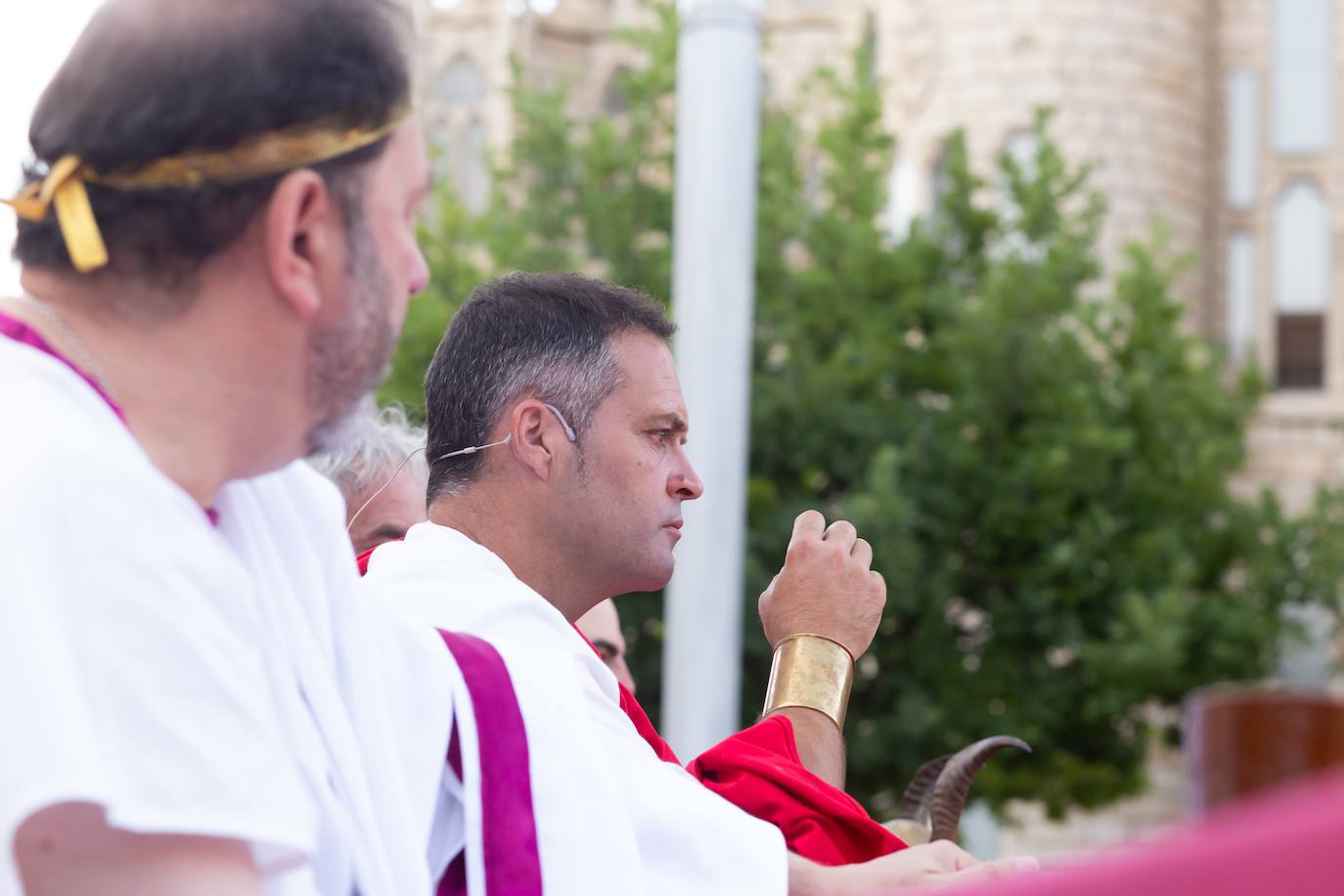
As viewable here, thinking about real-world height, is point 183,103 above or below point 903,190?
below

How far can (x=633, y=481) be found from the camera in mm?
2279

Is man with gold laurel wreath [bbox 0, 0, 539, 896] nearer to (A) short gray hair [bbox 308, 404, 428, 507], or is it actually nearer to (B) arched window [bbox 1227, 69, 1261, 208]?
(A) short gray hair [bbox 308, 404, 428, 507]

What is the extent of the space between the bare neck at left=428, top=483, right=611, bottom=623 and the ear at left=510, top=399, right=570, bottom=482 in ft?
0.17

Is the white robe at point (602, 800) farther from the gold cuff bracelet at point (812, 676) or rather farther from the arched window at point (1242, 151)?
the arched window at point (1242, 151)

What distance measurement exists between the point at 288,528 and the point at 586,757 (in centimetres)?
38

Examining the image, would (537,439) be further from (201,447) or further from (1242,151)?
(1242,151)

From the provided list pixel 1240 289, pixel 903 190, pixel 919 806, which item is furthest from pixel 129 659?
pixel 1240 289

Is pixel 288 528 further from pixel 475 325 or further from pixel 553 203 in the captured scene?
pixel 553 203

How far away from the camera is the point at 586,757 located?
5.15 ft

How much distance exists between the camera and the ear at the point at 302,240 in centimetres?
115

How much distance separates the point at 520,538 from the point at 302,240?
111 centimetres

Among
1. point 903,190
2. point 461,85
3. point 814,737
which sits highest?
point 461,85

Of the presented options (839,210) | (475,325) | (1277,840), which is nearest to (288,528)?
(1277,840)

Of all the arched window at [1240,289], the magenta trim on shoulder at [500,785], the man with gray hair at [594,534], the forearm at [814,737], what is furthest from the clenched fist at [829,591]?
the arched window at [1240,289]
